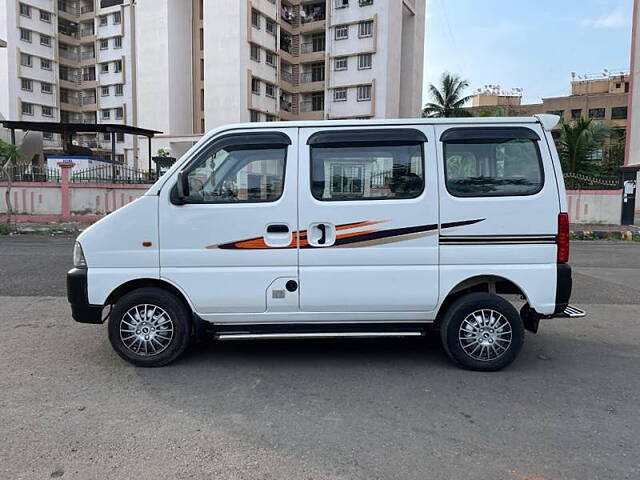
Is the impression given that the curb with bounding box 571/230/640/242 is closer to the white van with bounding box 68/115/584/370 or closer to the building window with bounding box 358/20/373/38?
the white van with bounding box 68/115/584/370

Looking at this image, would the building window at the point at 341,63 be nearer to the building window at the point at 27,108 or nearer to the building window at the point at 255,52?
the building window at the point at 255,52

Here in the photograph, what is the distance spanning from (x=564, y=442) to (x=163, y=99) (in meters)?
44.2

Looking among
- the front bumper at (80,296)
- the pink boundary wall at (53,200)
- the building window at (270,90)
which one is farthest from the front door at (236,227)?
the building window at (270,90)

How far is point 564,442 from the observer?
322 cm

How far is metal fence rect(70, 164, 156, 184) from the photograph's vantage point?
19.1 m

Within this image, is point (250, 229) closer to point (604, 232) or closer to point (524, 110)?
point (604, 232)

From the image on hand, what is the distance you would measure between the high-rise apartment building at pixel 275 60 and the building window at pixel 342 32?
83mm

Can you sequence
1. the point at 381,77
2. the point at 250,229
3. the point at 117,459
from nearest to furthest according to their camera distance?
the point at 117,459 < the point at 250,229 < the point at 381,77

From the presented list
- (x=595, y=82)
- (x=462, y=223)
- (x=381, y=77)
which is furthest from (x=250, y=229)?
(x=595, y=82)

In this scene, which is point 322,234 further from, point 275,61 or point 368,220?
point 275,61

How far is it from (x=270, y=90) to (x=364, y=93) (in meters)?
8.25

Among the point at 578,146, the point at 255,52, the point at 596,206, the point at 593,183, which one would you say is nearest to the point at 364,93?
the point at 255,52

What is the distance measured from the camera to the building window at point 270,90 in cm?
4164

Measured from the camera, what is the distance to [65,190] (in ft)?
62.1
